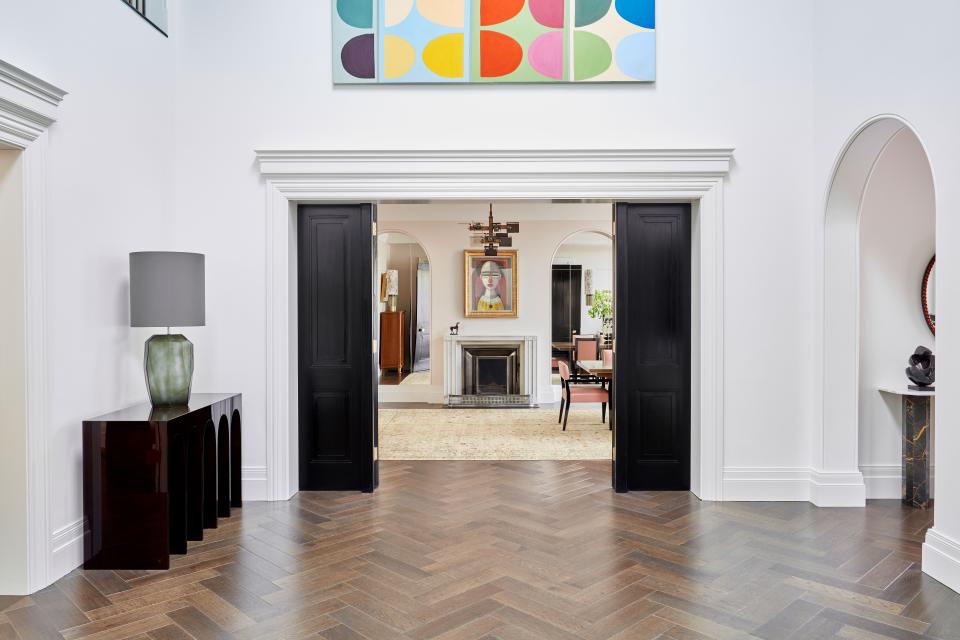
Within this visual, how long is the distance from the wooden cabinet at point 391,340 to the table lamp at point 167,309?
788 cm

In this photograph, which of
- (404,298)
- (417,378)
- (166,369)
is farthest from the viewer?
(404,298)

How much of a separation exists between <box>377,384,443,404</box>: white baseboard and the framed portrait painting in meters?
1.33

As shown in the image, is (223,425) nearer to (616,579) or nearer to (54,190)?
(54,190)

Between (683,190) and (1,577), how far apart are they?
4.74 metres

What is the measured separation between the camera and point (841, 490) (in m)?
4.35

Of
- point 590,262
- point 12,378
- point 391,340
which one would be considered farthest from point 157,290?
point 590,262

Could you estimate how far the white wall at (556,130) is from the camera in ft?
14.8

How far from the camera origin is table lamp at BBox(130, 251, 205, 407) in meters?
3.54

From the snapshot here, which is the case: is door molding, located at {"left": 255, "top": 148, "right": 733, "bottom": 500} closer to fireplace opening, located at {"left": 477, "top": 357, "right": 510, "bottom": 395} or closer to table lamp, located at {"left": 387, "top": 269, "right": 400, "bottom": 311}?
fireplace opening, located at {"left": 477, "top": 357, "right": 510, "bottom": 395}

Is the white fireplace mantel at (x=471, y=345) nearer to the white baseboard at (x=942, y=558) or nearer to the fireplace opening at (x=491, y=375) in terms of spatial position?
the fireplace opening at (x=491, y=375)

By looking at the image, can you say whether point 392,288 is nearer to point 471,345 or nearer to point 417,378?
point 417,378

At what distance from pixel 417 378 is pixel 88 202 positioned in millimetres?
8526

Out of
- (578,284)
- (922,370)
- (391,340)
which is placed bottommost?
(391,340)

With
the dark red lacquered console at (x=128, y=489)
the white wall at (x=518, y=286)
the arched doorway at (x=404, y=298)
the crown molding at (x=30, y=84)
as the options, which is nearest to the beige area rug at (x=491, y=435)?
the white wall at (x=518, y=286)
